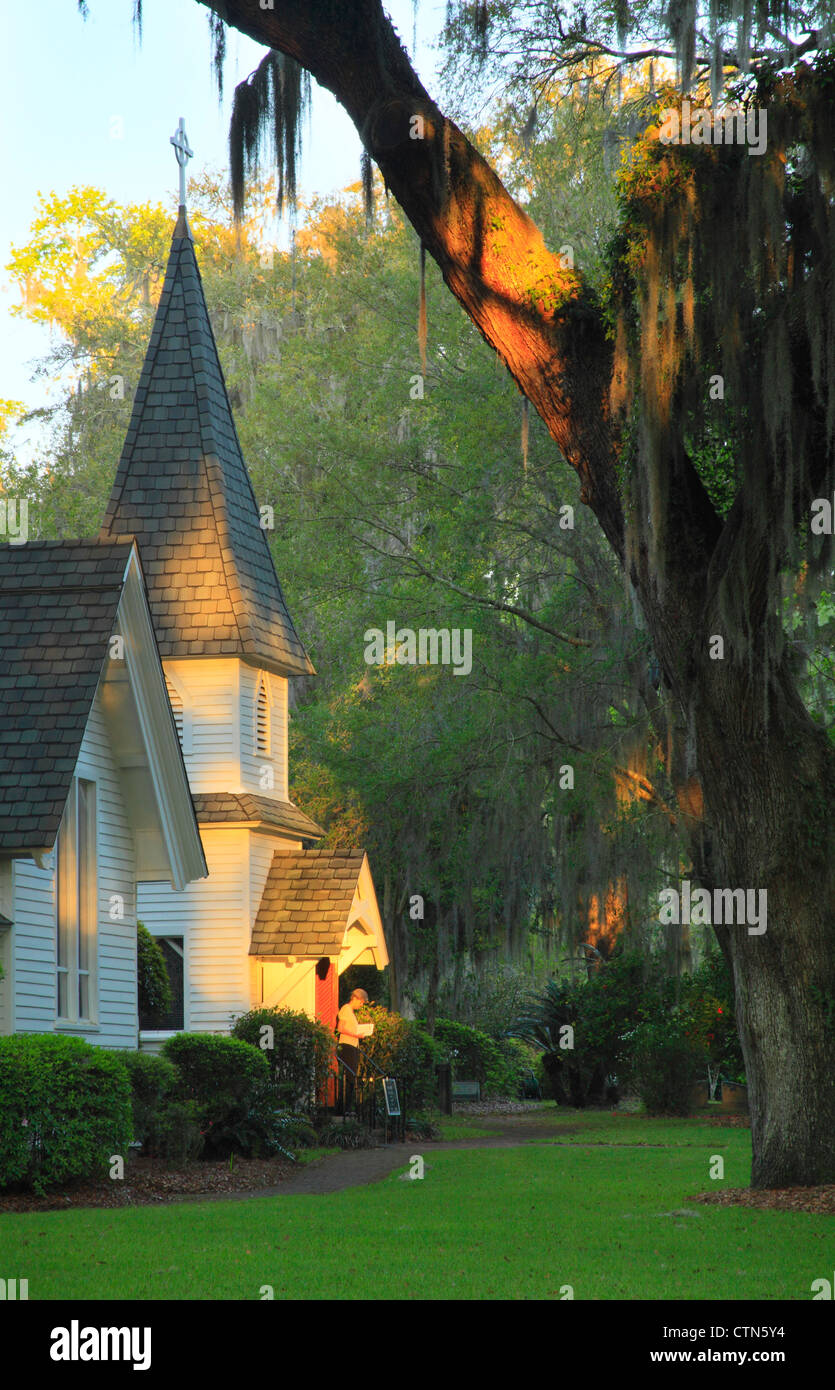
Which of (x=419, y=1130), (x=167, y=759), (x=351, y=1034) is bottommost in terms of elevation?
(x=419, y=1130)

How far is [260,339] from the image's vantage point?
4300 centimetres

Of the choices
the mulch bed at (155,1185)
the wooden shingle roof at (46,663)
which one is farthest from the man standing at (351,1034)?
the wooden shingle roof at (46,663)

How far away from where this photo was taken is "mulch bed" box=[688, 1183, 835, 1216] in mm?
10625

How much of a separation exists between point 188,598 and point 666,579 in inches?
503

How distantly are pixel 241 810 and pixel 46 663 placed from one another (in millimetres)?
8198

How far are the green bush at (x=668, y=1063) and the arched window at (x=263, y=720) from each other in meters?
7.65

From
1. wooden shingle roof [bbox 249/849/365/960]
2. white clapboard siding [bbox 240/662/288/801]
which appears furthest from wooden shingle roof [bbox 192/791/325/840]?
wooden shingle roof [bbox 249/849/365/960]

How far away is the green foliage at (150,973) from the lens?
18984 mm

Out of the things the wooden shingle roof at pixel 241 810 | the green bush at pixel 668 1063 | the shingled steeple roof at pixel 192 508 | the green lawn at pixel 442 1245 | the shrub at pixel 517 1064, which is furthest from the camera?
the shrub at pixel 517 1064

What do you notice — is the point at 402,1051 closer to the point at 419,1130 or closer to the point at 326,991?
the point at 419,1130

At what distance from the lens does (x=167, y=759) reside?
1630 cm

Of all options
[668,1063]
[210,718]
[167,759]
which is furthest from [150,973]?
[668,1063]

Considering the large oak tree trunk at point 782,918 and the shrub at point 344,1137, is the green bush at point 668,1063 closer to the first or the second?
the shrub at point 344,1137

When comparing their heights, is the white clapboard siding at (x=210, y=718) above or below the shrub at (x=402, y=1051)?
above
